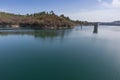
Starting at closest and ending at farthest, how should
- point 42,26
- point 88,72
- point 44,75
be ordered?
point 44,75
point 88,72
point 42,26

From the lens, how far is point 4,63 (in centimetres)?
1817

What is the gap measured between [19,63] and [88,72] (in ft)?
25.4

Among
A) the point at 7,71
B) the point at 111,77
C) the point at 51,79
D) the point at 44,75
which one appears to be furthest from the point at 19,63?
the point at 111,77

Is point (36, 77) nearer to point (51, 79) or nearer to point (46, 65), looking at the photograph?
point (51, 79)

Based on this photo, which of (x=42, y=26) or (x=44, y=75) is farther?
(x=42, y=26)

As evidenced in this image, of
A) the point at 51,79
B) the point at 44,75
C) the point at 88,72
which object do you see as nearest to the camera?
the point at 51,79

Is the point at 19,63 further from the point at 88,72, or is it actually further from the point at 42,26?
the point at 42,26

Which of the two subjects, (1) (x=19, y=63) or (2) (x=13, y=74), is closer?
(2) (x=13, y=74)

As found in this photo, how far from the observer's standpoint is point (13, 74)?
1473 centimetres

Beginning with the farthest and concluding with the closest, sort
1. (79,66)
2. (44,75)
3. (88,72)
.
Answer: (79,66)
(88,72)
(44,75)

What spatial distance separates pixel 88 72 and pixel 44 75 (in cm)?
426

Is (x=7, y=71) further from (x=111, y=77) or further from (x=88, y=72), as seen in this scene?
(x=111, y=77)

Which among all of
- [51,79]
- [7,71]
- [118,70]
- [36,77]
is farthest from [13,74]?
[118,70]

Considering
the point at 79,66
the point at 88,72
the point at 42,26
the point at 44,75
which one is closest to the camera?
the point at 44,75
